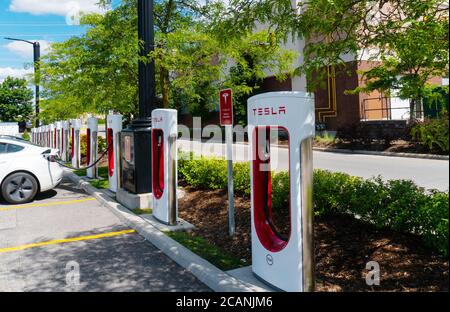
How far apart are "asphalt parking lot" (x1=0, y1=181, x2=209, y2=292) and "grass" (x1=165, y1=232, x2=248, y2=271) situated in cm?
36

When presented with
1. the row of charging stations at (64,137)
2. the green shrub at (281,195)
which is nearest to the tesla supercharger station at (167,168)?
the green shrub at (281,195)

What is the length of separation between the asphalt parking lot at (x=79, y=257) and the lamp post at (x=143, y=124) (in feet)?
2.82

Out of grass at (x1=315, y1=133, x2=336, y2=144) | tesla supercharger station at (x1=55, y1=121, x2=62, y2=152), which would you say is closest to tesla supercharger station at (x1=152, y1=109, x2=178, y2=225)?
tesla supercharger station at (x1=55, y1=121, x2=62, y2=152)

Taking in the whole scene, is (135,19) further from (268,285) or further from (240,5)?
(268,285)

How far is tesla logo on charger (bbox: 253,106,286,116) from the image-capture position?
371 centimetres

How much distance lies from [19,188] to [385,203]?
7.89m

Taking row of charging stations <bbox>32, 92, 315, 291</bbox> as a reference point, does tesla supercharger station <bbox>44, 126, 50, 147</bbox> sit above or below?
above

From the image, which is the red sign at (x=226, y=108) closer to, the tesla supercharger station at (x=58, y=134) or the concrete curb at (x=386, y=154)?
the concrete curb at (x=386, y=154)

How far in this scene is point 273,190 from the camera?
6223 millimetres

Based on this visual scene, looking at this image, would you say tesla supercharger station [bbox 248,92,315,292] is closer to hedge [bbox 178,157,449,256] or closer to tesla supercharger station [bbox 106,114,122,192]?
hedge [bbox 178,157,449,256]

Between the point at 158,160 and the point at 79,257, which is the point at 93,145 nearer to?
the point at 158,160

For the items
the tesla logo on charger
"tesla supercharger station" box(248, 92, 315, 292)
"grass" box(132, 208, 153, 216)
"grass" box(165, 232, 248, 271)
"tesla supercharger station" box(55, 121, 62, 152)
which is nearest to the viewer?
"tesla supercharger station" box(248, 92, 315, 292)

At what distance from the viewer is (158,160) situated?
279 inches

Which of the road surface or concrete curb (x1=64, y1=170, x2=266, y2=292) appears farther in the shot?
the road surface
